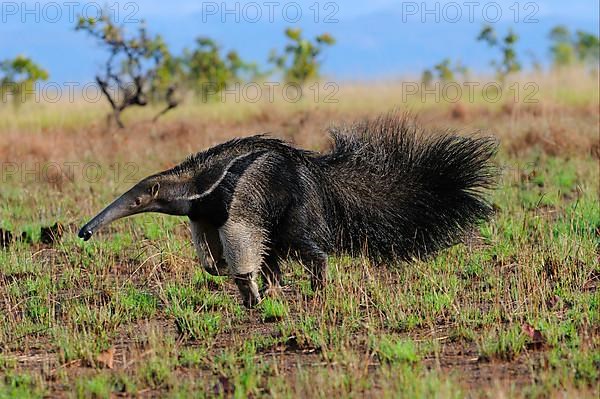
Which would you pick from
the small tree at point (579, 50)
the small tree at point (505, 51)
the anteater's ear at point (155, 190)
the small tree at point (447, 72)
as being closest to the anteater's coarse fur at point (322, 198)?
the anteater's ear at point (155, 190)

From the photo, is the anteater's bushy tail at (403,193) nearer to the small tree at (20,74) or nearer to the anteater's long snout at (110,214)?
the anteater's long snout at (110,214)

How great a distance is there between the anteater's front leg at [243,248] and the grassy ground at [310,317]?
0.75 feet

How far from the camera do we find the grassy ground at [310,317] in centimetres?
475

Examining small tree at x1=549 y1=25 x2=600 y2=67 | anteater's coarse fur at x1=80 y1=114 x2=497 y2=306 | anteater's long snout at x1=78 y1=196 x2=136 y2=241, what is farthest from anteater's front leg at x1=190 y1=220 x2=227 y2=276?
small tree at x1=549 y1=25 x2=600 y2=67

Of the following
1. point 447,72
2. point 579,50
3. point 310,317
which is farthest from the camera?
point 579,50

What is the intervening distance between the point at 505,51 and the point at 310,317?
21.0 m

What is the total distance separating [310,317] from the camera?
19.6 ft

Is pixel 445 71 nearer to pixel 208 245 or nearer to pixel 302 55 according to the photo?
pixel 302 55

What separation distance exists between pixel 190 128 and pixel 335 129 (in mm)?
10091

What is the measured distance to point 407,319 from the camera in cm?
581

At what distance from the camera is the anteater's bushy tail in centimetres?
665

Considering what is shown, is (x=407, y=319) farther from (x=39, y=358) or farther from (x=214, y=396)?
(x=39, y=358)

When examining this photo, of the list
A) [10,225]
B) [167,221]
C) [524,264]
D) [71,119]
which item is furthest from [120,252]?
[71,119]

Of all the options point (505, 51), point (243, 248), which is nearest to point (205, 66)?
point (505, 51)
